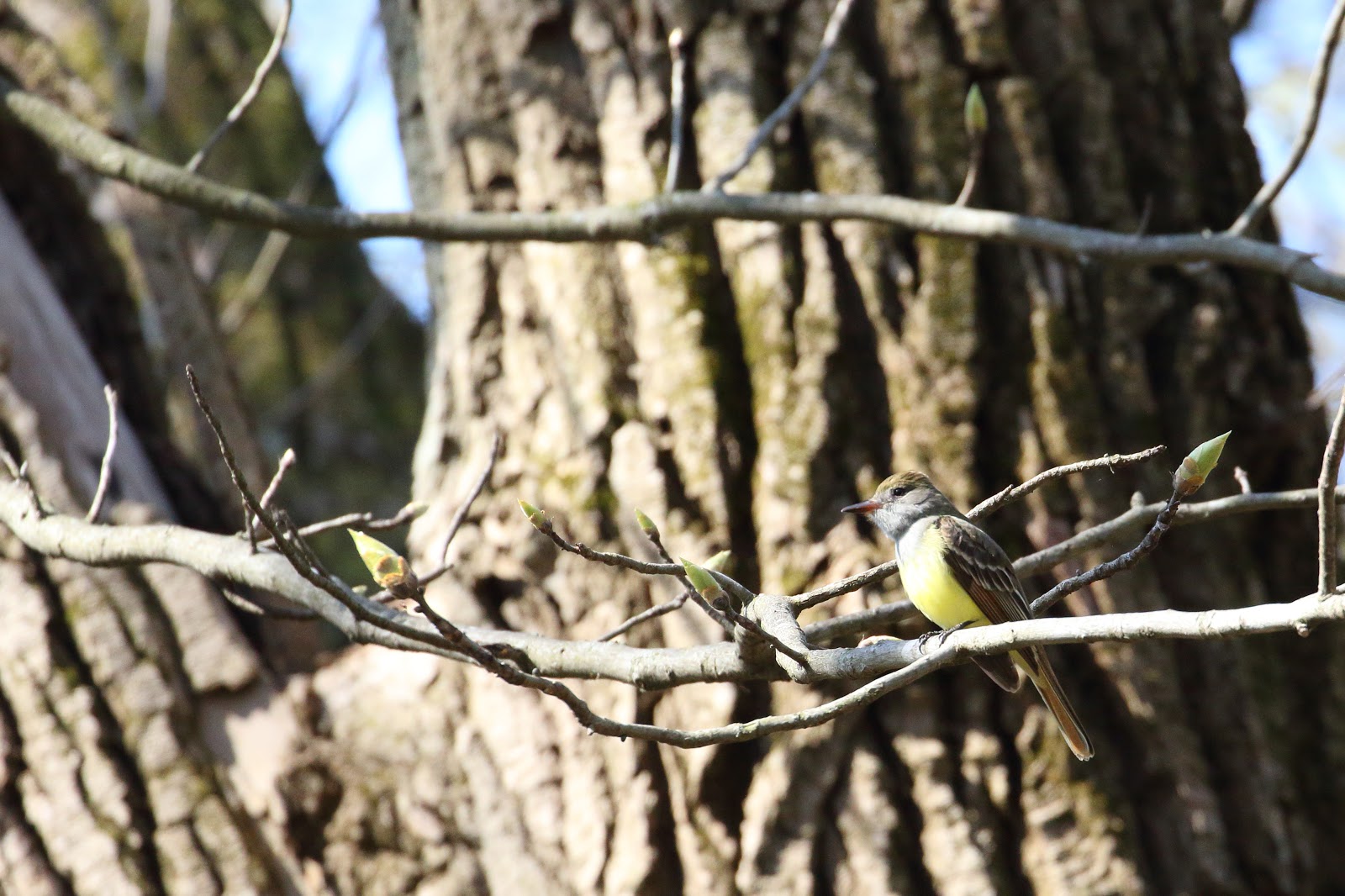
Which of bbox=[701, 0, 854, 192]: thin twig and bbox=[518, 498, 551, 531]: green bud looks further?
bbox=[701, 0, 854, 192]: thin twig

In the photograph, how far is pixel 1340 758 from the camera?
4047 millimetres

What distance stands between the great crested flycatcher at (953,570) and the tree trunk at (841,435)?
0.20 meters

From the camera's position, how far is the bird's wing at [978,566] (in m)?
3.49

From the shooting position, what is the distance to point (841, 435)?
3.85 metres

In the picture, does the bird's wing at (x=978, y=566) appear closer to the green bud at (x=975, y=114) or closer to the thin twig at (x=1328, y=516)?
the green bud at (x=975, y=114)

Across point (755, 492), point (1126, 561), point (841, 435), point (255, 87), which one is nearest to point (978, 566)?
point (841, 435)

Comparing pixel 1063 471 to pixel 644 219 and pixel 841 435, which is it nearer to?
pixel 841 435

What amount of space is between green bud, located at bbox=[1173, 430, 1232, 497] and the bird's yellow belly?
116 centimetres

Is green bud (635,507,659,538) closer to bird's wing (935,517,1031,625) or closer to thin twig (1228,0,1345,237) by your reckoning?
bird's wing (935,517,1031,625)

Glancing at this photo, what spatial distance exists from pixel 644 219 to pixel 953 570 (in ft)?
4.49

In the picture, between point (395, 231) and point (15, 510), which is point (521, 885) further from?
point (395, 231)

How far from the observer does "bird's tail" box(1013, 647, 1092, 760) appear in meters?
3.31

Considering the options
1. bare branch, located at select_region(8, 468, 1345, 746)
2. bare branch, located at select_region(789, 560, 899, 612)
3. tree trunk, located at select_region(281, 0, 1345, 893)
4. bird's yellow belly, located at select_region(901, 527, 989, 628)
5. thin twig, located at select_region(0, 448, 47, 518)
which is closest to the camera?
bare branch, located at select_region(8, 468, 1345, 746)

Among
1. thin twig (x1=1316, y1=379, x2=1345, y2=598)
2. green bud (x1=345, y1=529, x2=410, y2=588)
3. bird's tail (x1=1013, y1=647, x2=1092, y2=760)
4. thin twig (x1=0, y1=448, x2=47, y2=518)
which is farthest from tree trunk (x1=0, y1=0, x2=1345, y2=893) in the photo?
thin twig (x1=1316, y1=379, x2=1345, y2=598)
